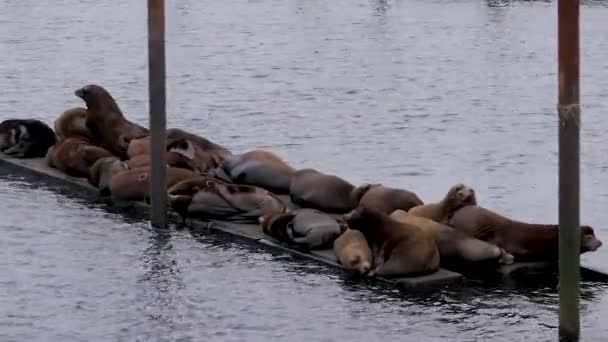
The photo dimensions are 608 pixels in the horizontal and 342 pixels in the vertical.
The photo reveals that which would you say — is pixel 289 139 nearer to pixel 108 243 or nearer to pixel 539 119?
pixel 539 119

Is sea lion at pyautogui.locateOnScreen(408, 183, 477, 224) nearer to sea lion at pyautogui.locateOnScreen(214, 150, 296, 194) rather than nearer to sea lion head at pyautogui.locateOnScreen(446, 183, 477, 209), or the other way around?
sea lion head at pyautogui.locateOnScreen(446, 183, 477, 209)

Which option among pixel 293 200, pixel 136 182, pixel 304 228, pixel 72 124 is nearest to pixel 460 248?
pixel 304 228

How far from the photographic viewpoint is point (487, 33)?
94.7 ft

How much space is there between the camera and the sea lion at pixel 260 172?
1135 cm

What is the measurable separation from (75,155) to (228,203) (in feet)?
7.88

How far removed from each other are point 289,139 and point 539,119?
3.35 metres

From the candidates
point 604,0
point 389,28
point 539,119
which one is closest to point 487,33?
point 389,28

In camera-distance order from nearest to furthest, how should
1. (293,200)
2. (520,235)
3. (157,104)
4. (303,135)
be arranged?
(520,235) < (157,104) < (293,200) < (303,135)

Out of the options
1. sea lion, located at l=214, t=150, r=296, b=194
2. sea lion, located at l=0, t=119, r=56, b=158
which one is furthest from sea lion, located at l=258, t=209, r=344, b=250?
sea lion, located at l=0, t=119, r=56, b=158

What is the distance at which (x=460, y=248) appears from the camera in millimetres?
9195

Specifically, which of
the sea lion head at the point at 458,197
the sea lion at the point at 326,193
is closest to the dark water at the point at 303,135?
the sea lion at the point at 326,193

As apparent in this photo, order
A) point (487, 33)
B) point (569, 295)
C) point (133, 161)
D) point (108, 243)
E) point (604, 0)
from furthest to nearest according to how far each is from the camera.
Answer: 1. point (604, 0)
2. point (487, 33)
3. point (133, 161)
4. point (108, 243)
5. point (569, 295)

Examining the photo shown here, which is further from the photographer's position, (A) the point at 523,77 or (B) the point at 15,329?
(A) the point at 523,77

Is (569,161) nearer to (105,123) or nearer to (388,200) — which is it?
(388,200)
